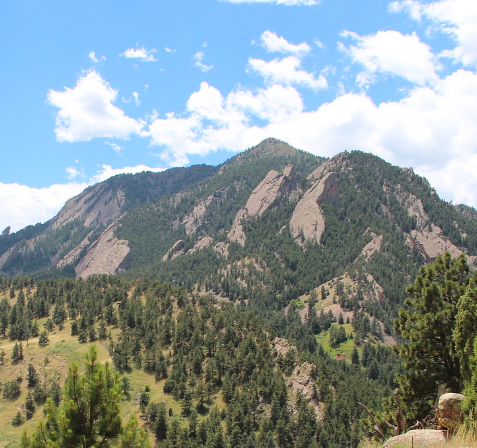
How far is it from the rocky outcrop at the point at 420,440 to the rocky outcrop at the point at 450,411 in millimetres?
874

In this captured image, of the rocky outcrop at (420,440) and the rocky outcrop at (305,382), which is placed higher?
the rocky outcrop at (420,440)

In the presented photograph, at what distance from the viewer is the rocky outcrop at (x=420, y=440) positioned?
14.2m

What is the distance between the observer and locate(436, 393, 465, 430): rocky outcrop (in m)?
16.2

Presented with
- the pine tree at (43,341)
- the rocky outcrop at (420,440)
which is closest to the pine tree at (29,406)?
the pine tree at (43,341)

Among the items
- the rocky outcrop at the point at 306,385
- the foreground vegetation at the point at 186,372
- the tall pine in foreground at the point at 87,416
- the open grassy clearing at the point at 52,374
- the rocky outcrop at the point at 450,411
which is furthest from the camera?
the rocky outcrop at the point at 306,385

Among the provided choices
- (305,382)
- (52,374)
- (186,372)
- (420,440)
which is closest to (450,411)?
(420,440)

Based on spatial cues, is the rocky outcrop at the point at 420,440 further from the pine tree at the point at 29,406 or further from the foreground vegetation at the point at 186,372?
the pine tree at the point at 29,406

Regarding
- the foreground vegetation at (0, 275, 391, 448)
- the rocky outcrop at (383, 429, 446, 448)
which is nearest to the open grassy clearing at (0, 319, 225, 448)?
the foreground vegetation at (0, 275, 391, 448)

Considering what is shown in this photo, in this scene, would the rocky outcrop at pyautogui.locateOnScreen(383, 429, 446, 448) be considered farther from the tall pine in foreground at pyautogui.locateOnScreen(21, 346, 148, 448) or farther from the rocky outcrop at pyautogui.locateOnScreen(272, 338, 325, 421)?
the rocky outcrop at pyautogui.locateOnScreen(272, 338, 325, 421)

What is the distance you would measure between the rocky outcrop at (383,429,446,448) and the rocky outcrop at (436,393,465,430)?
2.87ft

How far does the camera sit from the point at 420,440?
14781 millimetres

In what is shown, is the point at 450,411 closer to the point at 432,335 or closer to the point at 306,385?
the point at 432,335

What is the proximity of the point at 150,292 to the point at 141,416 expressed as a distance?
52025 mm

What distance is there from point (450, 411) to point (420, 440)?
2933 mm
